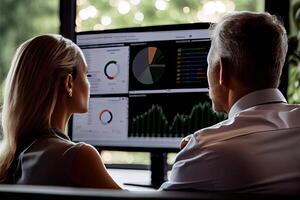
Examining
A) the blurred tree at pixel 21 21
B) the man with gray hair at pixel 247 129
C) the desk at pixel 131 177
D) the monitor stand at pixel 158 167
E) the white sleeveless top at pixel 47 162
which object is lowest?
the desk at pixel 131 177

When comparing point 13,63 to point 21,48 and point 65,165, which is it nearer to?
point 21,48

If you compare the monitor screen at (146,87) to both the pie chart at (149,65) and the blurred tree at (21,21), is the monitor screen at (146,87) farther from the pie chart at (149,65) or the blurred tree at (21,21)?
the blurred tree at (21,21)

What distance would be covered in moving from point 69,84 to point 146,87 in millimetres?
419

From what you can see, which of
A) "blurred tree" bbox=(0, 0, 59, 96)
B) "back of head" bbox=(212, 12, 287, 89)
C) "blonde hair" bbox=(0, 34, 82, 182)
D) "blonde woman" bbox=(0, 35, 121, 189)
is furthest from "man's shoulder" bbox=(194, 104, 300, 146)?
"blurred tree" bbox=(0, 0, 59, 96)

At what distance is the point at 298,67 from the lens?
6.88ft

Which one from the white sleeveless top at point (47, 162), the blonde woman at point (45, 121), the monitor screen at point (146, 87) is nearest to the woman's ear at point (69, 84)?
the blonde woman at point (45, 121)

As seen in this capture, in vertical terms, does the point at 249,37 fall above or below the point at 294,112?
above

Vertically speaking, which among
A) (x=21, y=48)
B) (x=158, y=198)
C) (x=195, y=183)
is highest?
(x=21, y=48)

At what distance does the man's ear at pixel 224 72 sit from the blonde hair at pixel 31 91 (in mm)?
451

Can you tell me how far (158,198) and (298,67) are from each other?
1584 millimetres

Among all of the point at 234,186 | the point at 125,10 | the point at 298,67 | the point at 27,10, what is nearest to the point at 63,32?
the point at 125,10

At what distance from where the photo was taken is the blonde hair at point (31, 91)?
1519 millimetres

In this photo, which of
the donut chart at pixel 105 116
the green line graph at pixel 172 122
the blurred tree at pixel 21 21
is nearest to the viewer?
the green line graph at pixel 172 122

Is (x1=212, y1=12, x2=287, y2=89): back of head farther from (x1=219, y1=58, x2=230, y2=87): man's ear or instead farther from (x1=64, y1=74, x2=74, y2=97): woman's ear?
(x1=64, y1=74, x2=74, y2=97): woman's ear
